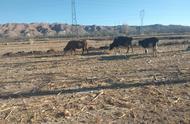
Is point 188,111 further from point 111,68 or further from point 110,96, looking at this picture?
point 111,68

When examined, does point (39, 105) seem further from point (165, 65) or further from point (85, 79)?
point (165, 65)

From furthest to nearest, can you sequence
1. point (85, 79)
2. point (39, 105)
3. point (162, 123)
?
point (85, 79)
point (39, 105)
point (162, 123)

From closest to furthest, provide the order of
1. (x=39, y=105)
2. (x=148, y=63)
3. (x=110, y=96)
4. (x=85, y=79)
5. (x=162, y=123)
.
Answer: (x=162, y=123) < (x=39, y=105) < (x=110, y=96) < (x=85, y=79) < (x=148, y=63)

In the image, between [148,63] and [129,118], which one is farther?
[148,63]

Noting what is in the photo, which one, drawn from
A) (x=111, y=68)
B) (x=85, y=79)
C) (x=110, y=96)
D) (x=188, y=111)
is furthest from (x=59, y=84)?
(x=188, y=111)

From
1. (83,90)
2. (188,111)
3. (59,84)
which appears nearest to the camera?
(188,111)

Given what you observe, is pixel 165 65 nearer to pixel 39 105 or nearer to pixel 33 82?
pixel 33 82

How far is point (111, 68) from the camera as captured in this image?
22.8 m

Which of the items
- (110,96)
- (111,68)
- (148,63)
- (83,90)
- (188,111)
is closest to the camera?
(188,111)

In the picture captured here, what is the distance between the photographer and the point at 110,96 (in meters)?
14.2

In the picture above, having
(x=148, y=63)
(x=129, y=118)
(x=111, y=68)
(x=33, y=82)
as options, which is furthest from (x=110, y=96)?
(x=148, y=63)

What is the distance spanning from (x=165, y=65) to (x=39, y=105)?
454 inches

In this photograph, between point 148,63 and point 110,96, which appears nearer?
point 110,96

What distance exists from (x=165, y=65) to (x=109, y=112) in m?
11.7
